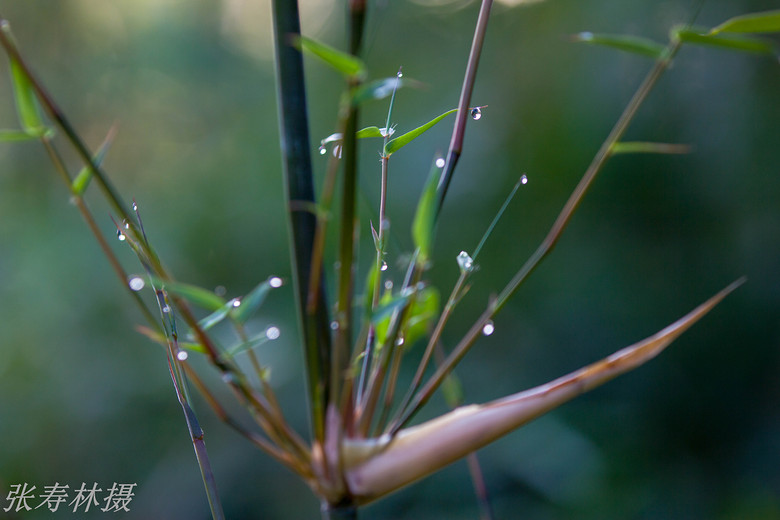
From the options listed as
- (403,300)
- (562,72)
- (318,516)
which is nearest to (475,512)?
(318,516)

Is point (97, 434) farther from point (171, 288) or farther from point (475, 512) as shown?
point (171, 288)

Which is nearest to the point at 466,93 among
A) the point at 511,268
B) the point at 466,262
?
the point at 466,262

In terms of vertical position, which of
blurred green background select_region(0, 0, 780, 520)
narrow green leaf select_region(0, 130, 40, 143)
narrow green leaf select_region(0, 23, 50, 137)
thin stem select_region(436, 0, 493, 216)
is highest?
blurred green background select_region(0, 0, 780, 520)

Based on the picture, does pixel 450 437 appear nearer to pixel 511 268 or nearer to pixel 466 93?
pixel 466 93

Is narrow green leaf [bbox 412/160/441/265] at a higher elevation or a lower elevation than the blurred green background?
lower

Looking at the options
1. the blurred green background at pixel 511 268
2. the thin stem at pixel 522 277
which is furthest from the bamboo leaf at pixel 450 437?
the blurred green background at pixel 511 268

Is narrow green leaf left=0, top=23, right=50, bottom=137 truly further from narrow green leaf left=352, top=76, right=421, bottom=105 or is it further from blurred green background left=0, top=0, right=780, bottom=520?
blurred green background left=0, top=0, right=780, bottom=520

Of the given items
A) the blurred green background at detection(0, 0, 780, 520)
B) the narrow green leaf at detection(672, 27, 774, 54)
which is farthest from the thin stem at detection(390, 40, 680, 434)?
the blurred green background at detection(0, 0, 780, 520)
